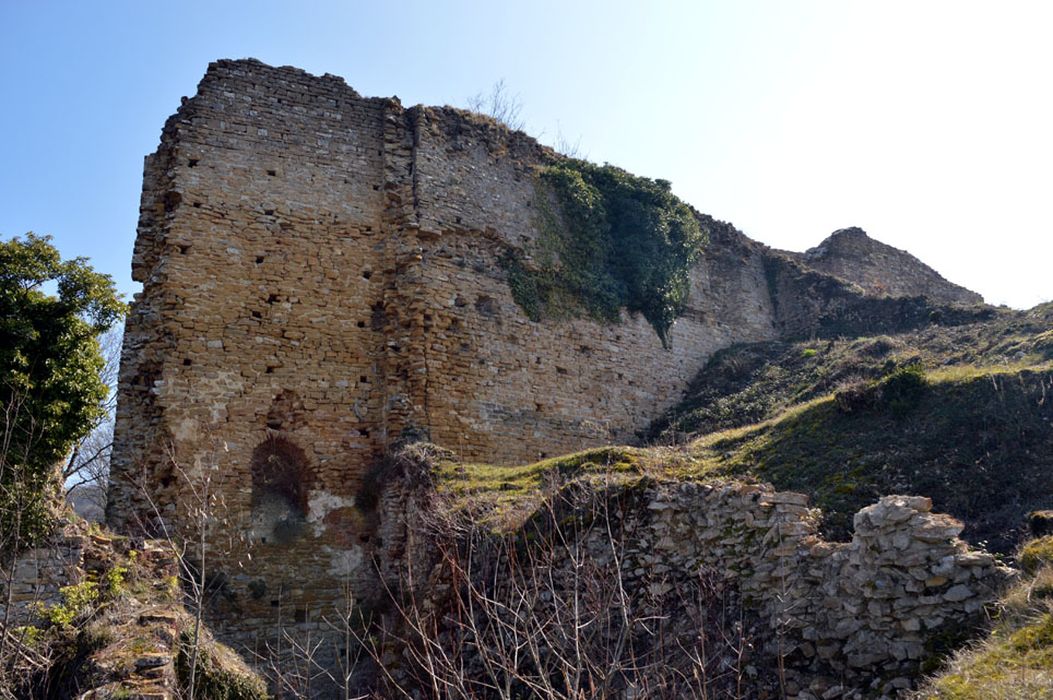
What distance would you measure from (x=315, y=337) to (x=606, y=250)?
292 inches

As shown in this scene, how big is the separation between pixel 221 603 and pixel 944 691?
31.3ft

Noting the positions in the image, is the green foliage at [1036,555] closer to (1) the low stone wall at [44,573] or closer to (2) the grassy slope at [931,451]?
(2) the grassy slope at [931,451]

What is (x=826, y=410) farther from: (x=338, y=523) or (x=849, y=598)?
(x=338, y=523)

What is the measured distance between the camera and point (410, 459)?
14.1 meters

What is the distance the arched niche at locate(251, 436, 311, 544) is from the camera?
13742 mm

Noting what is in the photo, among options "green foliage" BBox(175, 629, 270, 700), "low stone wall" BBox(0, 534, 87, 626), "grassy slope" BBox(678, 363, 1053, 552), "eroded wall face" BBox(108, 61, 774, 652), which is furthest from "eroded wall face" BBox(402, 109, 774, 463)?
"low stone wall" BBox(0, 534, 87, 626)

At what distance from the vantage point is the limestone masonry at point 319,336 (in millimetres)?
13594

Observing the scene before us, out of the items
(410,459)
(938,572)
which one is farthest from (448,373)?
(938,572)

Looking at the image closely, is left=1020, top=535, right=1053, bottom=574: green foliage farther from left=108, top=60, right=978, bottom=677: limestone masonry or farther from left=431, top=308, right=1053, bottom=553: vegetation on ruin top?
left=108, top=60, right=978, bottom=677: limestone masonry

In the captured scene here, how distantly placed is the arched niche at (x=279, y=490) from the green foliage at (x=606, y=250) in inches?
217

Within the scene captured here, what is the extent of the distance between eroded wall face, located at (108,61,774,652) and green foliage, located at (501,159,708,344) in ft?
1.46

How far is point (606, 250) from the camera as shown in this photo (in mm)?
20094

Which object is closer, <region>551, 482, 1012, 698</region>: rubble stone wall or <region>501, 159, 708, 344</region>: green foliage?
<region>551, 482, 1012, 698</region>: rubble stone wall

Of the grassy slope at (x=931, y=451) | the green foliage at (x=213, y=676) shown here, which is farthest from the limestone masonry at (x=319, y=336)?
the grassy slope at (x=931, y=451)
